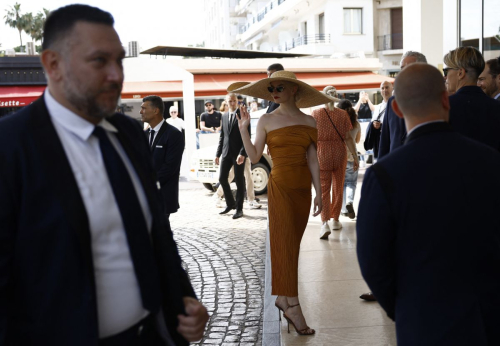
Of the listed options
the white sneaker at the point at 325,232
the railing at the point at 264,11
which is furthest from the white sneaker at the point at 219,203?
the railing at the point at 264,11

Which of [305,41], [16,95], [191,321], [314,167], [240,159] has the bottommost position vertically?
[240,159]

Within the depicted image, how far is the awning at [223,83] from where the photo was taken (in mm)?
26188

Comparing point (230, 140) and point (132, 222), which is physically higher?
point (132, 222)

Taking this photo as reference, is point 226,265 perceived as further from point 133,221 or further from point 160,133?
point 133,221

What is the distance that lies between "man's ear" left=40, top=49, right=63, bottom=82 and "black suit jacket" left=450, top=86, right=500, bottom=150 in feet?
9.43

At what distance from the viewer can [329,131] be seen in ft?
31.1

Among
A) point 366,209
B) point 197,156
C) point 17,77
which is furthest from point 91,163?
point 17,77

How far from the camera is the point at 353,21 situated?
43594 mm

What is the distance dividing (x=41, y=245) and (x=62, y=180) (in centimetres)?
22

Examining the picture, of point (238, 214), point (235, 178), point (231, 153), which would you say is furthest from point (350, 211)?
point (231, 153)

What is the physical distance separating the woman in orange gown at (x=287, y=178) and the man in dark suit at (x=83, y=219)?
3090 mm

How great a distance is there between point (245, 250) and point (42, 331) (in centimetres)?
727

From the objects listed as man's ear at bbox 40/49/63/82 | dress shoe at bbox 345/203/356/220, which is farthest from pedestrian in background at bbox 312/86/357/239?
man's ear at bbox 40/49/63/82

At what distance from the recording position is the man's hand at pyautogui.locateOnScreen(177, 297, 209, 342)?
2361 mm
